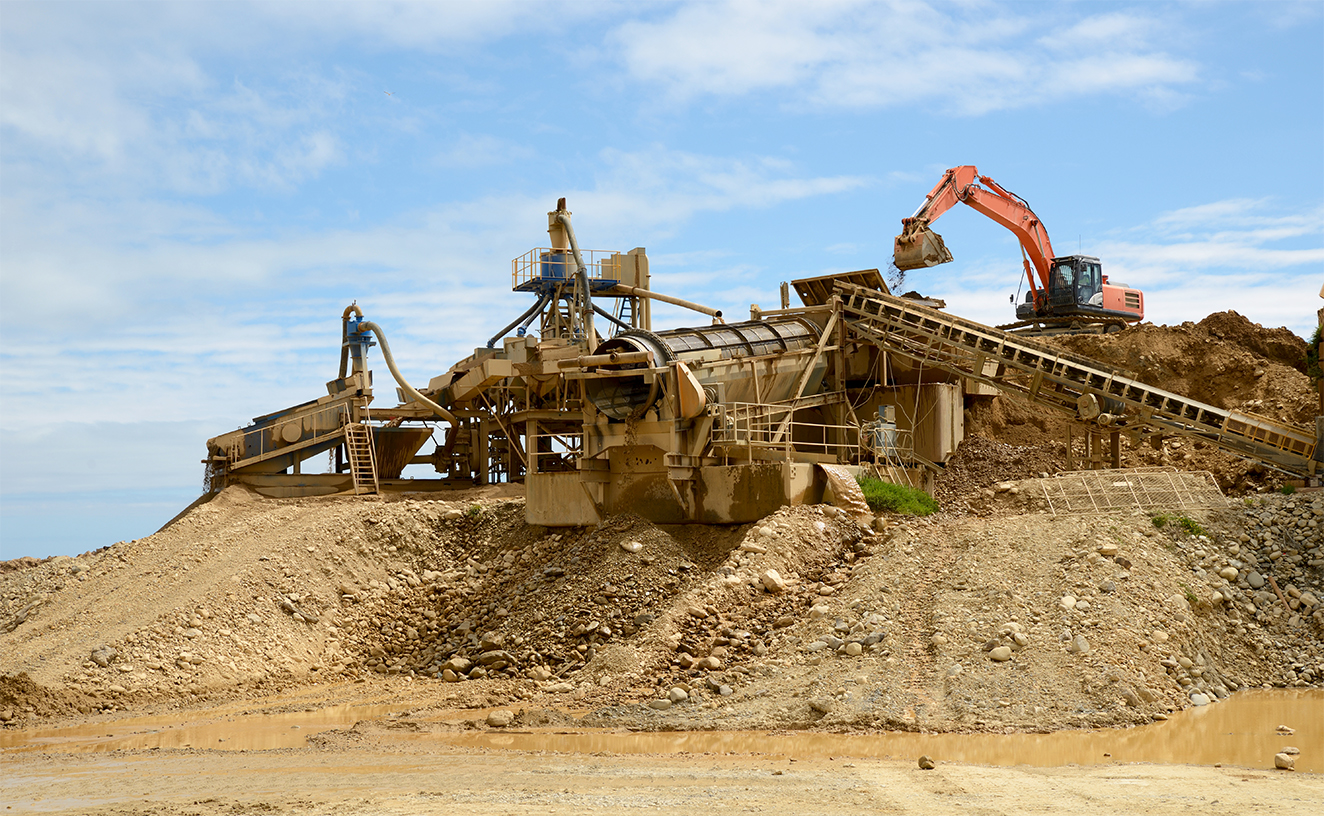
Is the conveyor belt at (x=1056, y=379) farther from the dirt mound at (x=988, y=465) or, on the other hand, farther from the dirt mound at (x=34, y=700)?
the dirt mound at (x=34, y=700)

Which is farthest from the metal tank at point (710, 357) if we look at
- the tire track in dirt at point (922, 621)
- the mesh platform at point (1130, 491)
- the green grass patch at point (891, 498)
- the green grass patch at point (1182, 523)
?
the green grass patch at point (1182, 523)

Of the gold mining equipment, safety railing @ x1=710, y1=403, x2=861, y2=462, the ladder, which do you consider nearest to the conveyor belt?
the gold mining equipment

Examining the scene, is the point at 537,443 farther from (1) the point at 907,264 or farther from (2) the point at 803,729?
(2) the point at 803,729

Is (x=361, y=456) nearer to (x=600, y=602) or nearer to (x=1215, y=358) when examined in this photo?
(x=600, y=602)

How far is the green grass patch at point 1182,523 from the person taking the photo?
16.8 m

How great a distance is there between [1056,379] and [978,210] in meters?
10.1

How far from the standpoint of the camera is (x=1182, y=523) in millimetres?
16969

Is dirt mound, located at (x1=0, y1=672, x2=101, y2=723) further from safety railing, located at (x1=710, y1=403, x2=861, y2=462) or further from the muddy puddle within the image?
safety railing, located at (x1=710, y1=403, x2=861, y2=462)

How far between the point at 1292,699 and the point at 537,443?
17087 millimetres

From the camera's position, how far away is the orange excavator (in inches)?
1158

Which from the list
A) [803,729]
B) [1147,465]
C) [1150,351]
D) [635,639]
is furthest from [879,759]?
[1150,351]

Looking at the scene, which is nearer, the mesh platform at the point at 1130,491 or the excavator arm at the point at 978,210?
the mesh platform at the point at 1130,491

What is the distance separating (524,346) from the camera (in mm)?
27156

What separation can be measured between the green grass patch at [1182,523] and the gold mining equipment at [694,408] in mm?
2931
